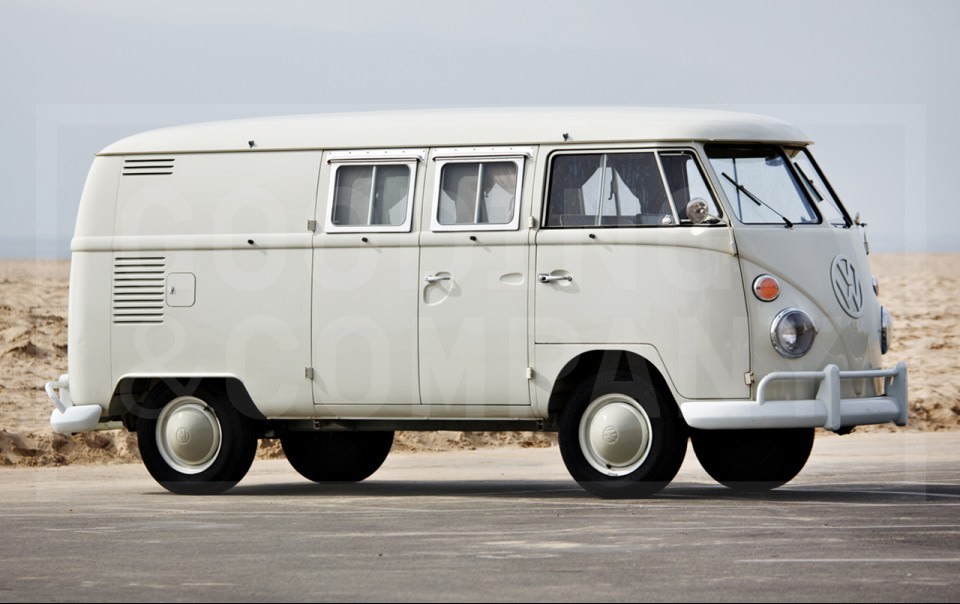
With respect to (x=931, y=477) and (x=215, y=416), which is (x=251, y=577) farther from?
(x=931, y=477)

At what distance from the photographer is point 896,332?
107ft

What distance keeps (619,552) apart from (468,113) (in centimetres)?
505

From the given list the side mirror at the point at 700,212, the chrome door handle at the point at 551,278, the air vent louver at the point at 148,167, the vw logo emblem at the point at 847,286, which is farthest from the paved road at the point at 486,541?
the air vent louver at the point at 148,167

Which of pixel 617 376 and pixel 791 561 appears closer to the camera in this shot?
pixel 791 561

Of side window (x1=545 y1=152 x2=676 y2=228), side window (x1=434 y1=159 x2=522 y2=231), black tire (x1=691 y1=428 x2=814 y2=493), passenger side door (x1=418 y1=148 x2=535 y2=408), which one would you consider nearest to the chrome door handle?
passenger side door (x1=418 y1=148 x2=535 y2=408)

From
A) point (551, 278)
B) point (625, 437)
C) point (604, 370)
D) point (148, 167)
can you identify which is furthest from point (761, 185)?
point (148, 167)

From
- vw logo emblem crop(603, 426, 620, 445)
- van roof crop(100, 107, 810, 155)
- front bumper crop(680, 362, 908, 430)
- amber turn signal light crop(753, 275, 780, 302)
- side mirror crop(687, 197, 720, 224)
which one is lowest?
vw logo emblem crop(603, 426, 620, 445)

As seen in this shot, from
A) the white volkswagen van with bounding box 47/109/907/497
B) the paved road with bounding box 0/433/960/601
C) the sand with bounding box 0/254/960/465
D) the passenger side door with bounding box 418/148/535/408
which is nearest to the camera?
the paved road with bounding box 0/433/960/601

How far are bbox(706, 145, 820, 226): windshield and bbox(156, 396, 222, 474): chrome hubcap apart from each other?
4.72 meters

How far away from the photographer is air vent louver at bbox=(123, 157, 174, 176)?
1540cm

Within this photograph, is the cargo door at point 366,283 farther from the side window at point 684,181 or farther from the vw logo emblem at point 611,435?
the side window at point 684,181

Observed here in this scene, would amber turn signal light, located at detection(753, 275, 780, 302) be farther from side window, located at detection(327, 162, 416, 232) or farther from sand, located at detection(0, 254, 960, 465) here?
sand, located at detection(0, 254, 960, 465)

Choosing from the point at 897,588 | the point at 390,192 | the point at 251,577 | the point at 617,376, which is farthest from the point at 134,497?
the point at 897,588

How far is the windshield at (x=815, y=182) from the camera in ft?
46.7
